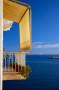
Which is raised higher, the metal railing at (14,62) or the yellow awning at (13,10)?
the yellow awning at (13,10)

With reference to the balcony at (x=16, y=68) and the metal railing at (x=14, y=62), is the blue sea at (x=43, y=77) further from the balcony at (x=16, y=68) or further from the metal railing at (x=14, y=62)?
the balcony at (x=16, y=68)

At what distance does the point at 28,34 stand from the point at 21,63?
0.73 meters

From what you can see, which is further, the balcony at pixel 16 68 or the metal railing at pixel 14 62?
the metal railing at pixel 14 62

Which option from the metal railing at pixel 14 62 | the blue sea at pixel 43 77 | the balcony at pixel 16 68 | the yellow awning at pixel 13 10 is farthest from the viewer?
the blue sea at pixel 43 77

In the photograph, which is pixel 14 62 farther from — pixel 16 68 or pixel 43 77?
pixel 43 77

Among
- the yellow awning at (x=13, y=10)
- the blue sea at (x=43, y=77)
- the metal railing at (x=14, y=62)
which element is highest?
the yellow awning at (x=13, y=10)

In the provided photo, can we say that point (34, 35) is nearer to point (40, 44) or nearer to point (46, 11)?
point (40, 44)

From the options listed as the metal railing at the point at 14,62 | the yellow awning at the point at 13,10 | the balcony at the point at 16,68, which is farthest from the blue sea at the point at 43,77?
the yellow awning at the point at 13,10

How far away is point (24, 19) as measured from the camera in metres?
4.05

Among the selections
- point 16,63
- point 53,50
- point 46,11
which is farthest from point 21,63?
point 46,11

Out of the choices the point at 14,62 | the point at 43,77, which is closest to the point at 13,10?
the point at 14,62

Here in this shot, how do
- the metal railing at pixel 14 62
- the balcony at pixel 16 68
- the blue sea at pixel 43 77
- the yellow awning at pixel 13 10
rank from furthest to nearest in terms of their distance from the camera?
the blue sea at pixel 43 77, the metal railing at pixel 14 62, the balcony at pixel 16 68, the yellow awning at pixel 13 10

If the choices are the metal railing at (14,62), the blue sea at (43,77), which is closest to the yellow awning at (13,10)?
the metal railing at (14,62)

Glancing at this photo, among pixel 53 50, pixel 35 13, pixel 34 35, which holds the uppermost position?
pixel 35 13
